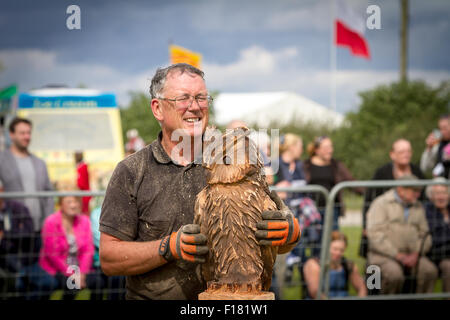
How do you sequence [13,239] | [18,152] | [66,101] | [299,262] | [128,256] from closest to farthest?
[128,256], [13,239], [299,262], [18,152], [66,101]

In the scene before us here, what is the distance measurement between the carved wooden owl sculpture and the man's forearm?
0.27 meters

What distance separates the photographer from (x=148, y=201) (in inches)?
103

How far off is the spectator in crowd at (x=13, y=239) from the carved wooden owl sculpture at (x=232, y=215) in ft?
13.1

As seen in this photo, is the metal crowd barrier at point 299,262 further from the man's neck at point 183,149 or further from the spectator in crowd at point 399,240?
the man's neck at point 183,149

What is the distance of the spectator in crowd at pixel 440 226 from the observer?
615 centimetres

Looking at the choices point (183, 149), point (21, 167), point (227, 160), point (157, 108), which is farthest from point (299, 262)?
point (227, 160)

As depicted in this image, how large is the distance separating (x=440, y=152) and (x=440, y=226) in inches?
68.5

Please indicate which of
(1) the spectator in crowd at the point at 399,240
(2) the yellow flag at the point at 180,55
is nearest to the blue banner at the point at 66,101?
(2) the yellow flag at the point at 180,55

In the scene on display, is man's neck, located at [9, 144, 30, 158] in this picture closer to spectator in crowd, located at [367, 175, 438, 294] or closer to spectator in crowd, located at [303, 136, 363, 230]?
spectator in crowd, located at [303, 136, 363, 230]

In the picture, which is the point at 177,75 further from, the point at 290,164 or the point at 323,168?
the point at 323,168

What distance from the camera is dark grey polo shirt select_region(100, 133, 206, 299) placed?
2.56 m

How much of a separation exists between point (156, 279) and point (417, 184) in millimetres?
4114

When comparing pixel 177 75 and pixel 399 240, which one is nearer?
pixel 177 75

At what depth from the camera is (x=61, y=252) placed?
5598 millimetres
